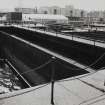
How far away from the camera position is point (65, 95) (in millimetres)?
5273

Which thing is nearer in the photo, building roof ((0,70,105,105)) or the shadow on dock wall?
building roof ((0,70,105,105))

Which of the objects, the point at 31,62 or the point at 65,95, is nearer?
the point at 65,95

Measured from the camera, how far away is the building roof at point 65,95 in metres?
4.88

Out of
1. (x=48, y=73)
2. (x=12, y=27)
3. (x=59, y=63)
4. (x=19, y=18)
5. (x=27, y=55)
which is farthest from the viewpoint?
(x=19, y=18)

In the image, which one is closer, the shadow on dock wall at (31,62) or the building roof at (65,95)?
the building roof at (65,95)

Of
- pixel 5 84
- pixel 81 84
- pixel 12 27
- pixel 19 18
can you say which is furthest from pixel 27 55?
pixel 19 18

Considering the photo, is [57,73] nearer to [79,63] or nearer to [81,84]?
[79,63]

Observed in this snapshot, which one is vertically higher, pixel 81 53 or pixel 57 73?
pixel 81 53

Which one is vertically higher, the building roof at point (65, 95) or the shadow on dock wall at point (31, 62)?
the building roof at point (65, 95)

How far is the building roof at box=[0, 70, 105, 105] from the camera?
488 centimetres

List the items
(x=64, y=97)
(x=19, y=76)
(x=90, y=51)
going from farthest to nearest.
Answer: (x=19, y=76), (x=90, y=51), (x=64, y=97)

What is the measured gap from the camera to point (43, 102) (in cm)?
484

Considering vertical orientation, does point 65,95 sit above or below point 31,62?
above

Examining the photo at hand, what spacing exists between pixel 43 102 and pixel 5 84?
40.4 feet
